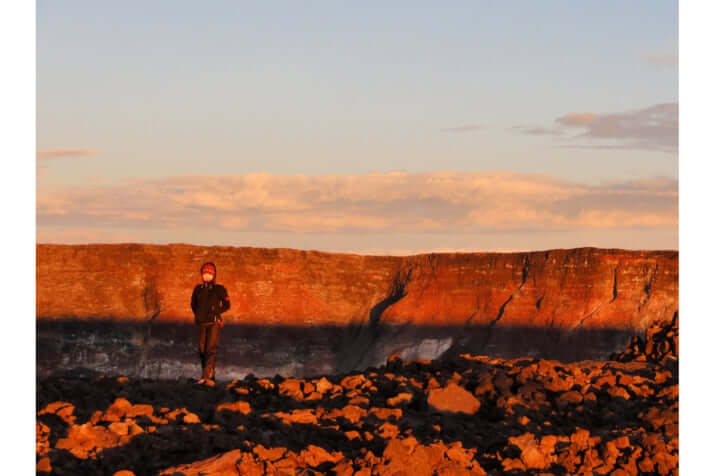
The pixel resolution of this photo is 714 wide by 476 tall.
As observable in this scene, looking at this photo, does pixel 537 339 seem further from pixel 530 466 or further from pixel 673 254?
pixel 530 466

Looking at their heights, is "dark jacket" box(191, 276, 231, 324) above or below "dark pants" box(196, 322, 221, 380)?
above

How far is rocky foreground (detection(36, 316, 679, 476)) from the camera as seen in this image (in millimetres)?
7348

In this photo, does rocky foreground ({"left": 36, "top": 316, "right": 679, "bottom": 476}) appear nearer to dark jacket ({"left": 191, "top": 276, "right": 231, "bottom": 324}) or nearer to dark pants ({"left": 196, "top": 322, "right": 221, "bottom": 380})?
dark pants ({"left": 196, "top": 322, "right": 221, "bottom": 380})

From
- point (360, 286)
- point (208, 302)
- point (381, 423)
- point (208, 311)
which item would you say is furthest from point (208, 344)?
point (360, 286)

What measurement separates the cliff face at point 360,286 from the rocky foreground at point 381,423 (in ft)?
90.5

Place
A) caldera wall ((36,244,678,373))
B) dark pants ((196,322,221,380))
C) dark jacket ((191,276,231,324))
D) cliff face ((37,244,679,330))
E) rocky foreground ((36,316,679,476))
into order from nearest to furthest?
rocky foreground ((36,316,679,476)) → dark jacket ((191,276,231,324)) → dark pants ((196,322,221,380)) → caldera wall ((36,244,678,373)) → cliff face ((37,244,679,330))

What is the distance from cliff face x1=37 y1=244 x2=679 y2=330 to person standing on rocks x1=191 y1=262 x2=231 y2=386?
2796cm

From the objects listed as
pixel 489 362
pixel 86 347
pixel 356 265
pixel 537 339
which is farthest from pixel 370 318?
pixel 489 362

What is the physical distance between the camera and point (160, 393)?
1086 cm

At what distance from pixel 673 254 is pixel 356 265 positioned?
51.1 feet

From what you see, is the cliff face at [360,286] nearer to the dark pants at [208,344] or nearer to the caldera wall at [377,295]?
the caldera wall at [377,295]

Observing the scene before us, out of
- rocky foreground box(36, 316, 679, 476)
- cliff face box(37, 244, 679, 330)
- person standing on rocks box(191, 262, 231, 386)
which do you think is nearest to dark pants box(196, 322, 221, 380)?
person standing on rocks box(191, 262, 231, 386)

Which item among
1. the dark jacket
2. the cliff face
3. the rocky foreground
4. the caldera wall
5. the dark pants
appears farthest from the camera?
the cliff face

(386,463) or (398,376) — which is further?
(398,376)
